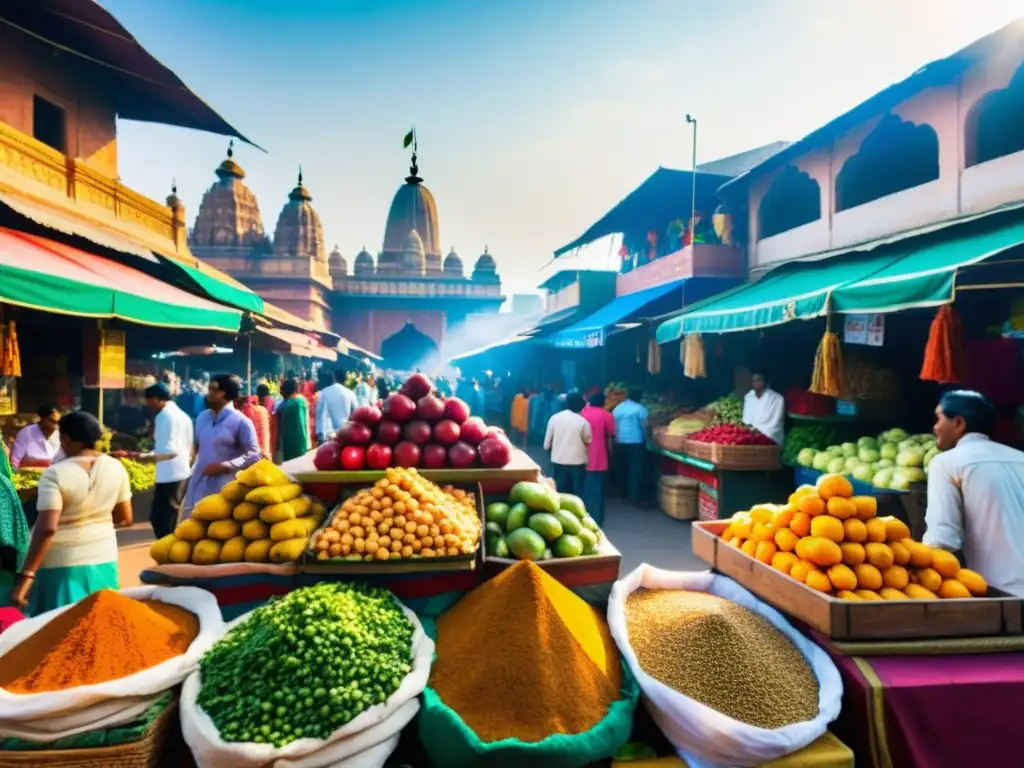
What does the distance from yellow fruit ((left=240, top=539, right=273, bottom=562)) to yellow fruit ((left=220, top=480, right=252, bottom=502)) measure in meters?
0.28

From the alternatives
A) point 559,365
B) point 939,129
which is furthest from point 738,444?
point 559,365

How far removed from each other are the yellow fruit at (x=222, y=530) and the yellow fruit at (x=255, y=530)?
5 centimetres

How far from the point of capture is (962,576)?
2311mm

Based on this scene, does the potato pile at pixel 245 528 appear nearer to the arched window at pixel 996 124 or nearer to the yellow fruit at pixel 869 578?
the yellow fruit at pixel 869 578

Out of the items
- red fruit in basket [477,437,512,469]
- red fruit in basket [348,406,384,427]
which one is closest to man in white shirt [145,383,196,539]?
red fruit in basket [348,406,384,427]

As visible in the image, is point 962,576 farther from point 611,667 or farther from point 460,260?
point 460,260

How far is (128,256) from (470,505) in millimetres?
6549

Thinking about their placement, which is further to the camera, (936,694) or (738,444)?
(738,444)

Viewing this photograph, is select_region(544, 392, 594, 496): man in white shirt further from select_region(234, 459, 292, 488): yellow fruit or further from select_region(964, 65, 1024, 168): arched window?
Result: select_region(964, 65, 1024, 168): arched window

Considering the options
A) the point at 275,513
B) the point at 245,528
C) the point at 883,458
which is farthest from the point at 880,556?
the point at 883,458

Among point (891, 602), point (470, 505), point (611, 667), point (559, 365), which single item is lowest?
point (611, 667)

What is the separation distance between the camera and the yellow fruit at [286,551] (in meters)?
2.43

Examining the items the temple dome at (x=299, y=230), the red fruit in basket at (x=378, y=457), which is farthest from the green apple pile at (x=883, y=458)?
the temple dome at (x=299, y=230)

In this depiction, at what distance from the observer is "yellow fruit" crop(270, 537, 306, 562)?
7.97 ft
